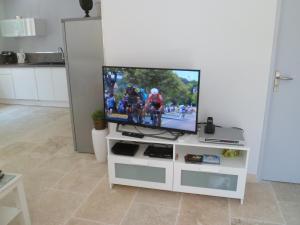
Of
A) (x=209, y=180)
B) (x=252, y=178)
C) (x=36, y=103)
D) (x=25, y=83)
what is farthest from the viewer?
(x=36, y=103)

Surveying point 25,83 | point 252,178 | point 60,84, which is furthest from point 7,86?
Answer: point 252,178

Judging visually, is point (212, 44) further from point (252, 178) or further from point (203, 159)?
point (252, 178)

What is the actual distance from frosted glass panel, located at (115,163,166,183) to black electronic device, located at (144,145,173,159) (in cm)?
11

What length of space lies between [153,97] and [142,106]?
140 millimetres

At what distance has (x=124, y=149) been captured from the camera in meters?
A: 2.30

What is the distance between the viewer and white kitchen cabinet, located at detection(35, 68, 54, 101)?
4.95m

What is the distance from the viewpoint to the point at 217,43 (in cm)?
221

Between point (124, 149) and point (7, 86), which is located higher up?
point (7, 86)

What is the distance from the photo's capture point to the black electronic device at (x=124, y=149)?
225cm

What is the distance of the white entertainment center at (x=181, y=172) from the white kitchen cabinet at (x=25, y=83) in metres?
3.55

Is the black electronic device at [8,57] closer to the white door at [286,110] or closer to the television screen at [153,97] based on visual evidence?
the television screen at [153,97]

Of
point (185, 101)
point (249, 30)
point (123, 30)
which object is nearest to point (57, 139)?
point (123, 30)

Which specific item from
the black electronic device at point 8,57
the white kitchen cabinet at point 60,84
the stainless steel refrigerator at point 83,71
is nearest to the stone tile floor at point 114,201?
the stainless steel refrigerator at point 83,71

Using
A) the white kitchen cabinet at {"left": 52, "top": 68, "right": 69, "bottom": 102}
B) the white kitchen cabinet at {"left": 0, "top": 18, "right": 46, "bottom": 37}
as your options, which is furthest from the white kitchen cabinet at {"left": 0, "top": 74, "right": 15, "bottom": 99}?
the white kitchen cabinet at {"left": 52, "top": 68, "right": 69, "bottom": 102}
